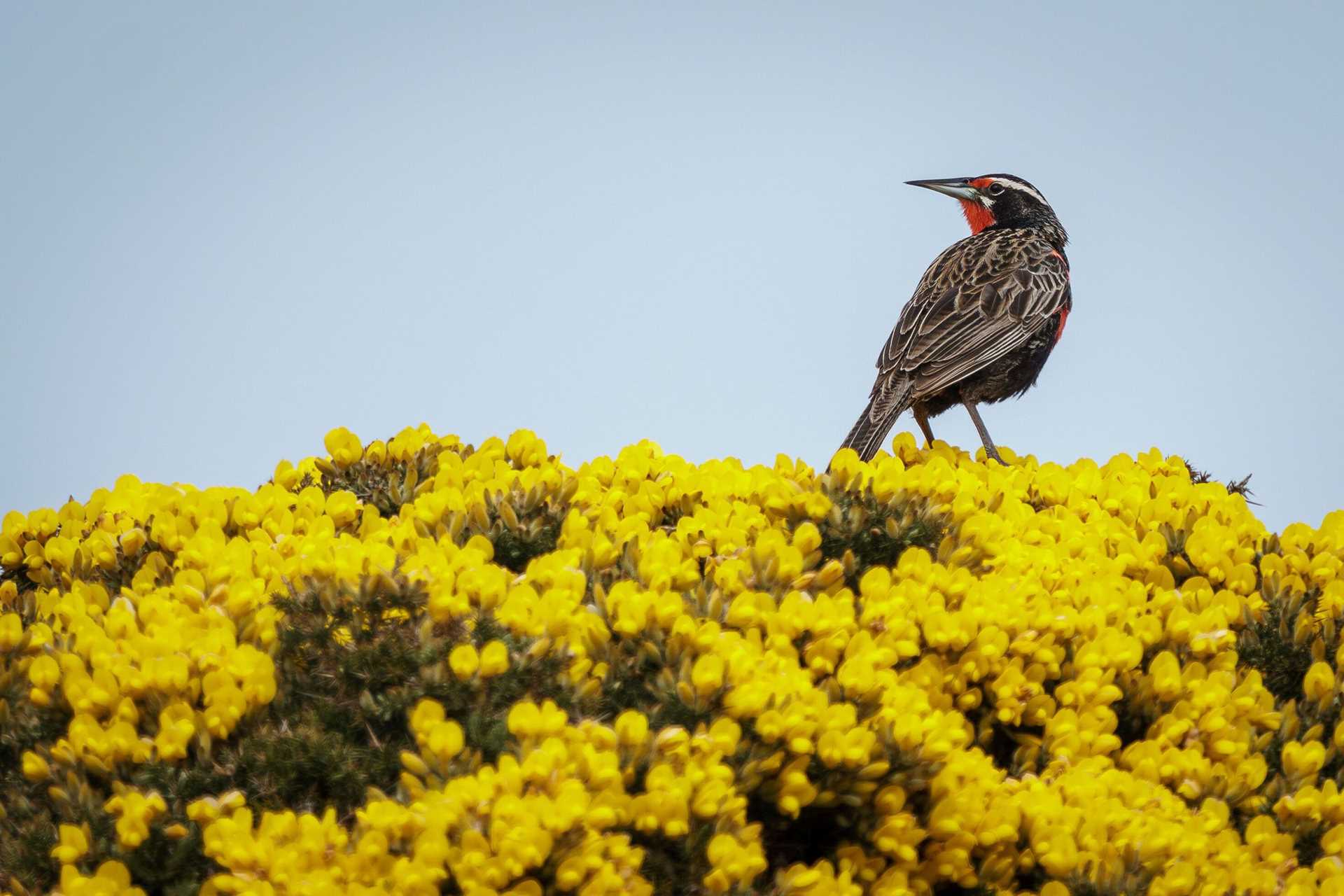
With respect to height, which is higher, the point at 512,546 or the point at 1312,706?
the point at 512,546

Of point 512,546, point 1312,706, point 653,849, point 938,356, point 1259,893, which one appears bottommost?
point 1259,893

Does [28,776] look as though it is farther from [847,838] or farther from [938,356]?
[938,356]

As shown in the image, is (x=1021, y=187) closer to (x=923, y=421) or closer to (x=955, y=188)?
(x=955, y=188)

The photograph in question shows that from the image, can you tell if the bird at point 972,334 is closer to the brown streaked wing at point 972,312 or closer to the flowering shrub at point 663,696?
the brown streaked wing at point 972,312

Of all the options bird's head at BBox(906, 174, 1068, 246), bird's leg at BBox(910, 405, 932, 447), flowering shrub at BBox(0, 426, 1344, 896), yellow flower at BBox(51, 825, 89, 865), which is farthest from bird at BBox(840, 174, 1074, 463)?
yellow flower at BBox(51, 825, 89, 865)

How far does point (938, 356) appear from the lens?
866cm

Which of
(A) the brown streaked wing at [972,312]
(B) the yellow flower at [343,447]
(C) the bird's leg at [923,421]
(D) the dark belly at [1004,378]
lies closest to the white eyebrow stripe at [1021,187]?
(A) the brown streaked wing at [972,312]

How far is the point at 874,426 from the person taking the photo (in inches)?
328

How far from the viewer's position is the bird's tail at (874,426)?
8.18m

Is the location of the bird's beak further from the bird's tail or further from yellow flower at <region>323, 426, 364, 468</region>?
yellow flower at <region>323, 426, 364, 468</region>

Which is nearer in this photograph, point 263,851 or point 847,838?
point 263,851

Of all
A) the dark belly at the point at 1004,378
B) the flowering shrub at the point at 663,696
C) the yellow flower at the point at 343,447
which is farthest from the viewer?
the dark belly at the point at 1004,378

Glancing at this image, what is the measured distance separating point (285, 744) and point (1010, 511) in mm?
3062

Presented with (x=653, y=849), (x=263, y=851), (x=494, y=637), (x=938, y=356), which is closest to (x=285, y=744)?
(x=263, y=851)
